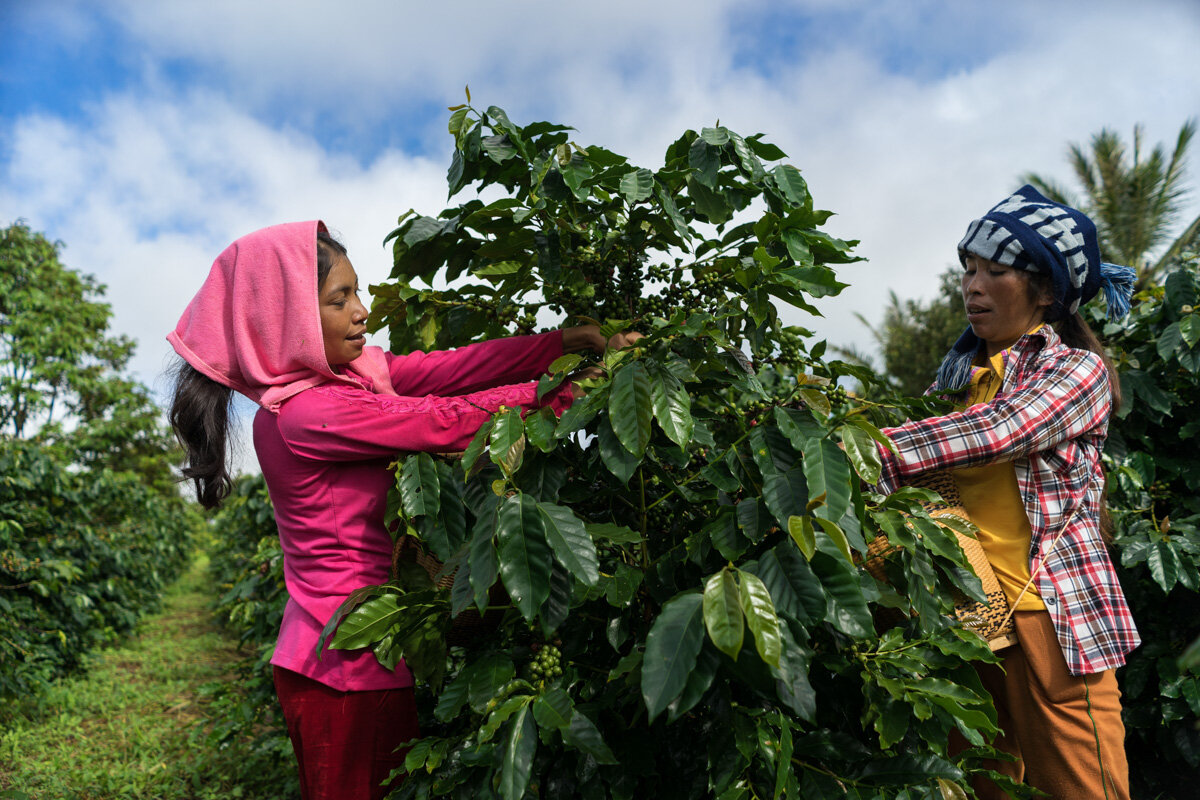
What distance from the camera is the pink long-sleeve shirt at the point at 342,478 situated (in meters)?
1.68

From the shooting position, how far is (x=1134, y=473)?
2664mm

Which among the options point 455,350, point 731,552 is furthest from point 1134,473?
point 455,350

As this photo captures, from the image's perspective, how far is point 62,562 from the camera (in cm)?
558

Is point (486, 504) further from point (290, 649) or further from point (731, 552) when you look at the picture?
point (290, 649)

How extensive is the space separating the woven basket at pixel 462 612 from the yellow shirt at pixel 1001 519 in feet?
3.57

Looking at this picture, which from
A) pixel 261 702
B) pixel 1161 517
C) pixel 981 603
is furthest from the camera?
pixel 261 702

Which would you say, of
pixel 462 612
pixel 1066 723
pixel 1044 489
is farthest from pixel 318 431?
pixel 1066 723

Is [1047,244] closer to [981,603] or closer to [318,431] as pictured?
[981,603]

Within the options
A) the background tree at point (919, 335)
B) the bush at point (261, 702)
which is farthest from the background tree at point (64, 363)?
the background tree at point (919, 335)

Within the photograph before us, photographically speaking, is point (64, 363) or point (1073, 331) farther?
point (64, 363)

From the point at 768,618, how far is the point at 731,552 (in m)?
0.22

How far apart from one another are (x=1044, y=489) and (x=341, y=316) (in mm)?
1643

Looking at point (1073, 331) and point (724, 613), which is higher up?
point (1073, 331)

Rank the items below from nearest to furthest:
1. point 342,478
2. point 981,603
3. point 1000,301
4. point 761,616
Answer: point 761,616 < point 981,603 < point 342,478 < point 1000,301
